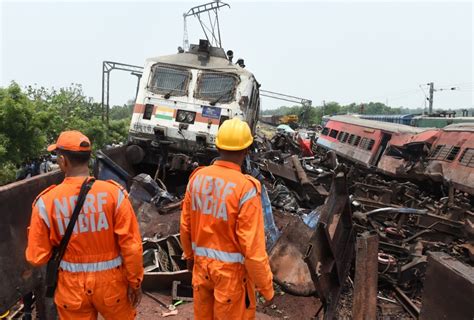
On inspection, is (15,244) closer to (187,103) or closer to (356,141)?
(187,103)

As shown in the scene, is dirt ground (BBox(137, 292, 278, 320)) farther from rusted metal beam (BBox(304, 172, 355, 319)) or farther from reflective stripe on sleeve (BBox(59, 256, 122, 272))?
reflective stripe on sleeve (BBox(59, 256, 122, 272))

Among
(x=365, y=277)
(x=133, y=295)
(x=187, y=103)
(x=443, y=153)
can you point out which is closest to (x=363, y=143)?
(x=443, y=153)

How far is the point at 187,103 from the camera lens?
328 inches

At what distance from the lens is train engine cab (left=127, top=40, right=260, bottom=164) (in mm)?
8180

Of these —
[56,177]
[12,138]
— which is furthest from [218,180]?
[12,138]

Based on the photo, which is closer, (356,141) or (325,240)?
(325,240)

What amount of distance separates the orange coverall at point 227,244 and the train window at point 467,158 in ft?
27.9

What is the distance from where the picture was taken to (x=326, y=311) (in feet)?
12.5

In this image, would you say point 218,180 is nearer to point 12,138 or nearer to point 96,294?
point 96,294

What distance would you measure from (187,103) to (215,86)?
0.70 m

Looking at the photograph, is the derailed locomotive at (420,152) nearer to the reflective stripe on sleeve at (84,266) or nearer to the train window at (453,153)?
the train window at (453,153)

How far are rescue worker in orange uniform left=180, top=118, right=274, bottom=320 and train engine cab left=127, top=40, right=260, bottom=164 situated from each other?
5.38m

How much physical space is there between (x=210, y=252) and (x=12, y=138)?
7870 mm

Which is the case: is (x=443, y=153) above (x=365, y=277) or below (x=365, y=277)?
above
